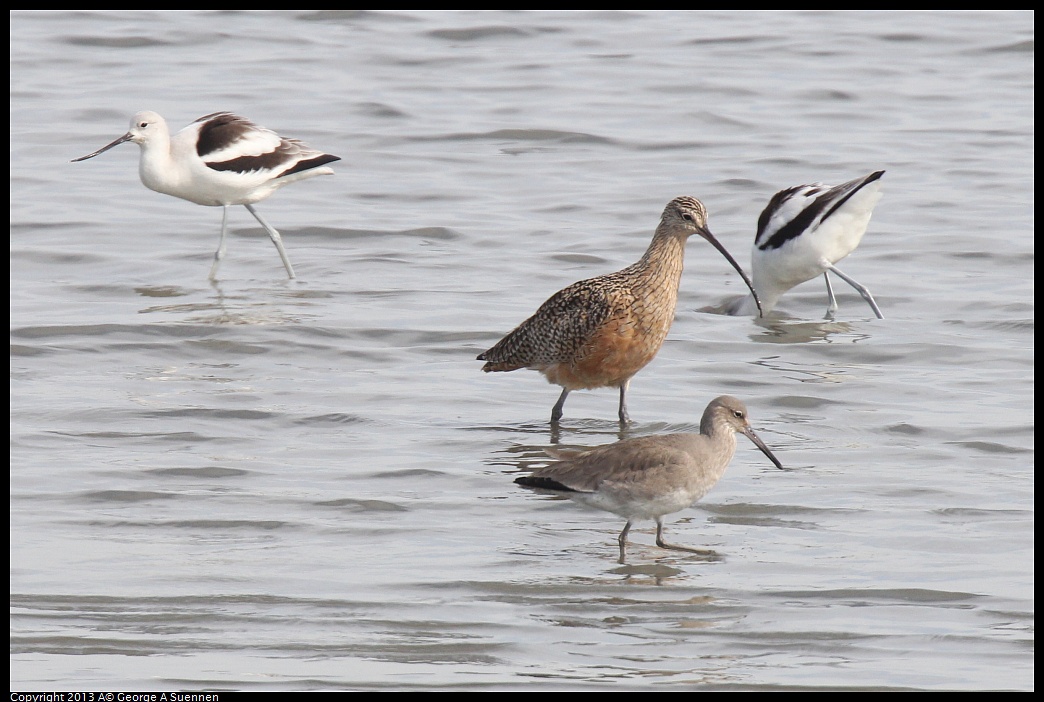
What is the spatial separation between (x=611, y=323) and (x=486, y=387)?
4.20 feet

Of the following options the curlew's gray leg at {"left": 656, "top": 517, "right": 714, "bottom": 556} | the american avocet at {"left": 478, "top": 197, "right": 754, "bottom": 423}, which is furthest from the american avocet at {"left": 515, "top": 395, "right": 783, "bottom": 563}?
the american avocet at {"left": 478, "top": 197, "right": 754, "bottom": 423}

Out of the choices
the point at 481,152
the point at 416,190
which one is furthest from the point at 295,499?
the point at 481,152

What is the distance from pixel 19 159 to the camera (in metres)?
17.2

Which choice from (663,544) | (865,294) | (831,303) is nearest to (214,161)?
(831,303)

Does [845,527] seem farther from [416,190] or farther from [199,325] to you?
[416,190]

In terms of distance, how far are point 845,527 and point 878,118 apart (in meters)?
12.9

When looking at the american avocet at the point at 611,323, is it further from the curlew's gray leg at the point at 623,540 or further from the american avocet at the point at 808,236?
the american avocet at the point at 808,236

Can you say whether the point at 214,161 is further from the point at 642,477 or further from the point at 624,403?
the point at 642,477

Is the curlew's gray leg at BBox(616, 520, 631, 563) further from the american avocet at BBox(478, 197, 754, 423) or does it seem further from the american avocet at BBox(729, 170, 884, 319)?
the american avocet at BBox(729, 170, 884, 319)

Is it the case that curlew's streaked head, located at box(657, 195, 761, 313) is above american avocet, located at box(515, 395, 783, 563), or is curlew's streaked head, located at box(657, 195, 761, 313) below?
above

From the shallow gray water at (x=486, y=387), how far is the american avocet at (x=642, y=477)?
24 centimetres

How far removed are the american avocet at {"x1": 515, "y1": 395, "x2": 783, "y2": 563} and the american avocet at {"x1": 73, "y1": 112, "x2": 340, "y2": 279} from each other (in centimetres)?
673

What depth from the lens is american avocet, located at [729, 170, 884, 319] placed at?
1275 centimetres

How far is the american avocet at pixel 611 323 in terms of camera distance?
9.61 meters
